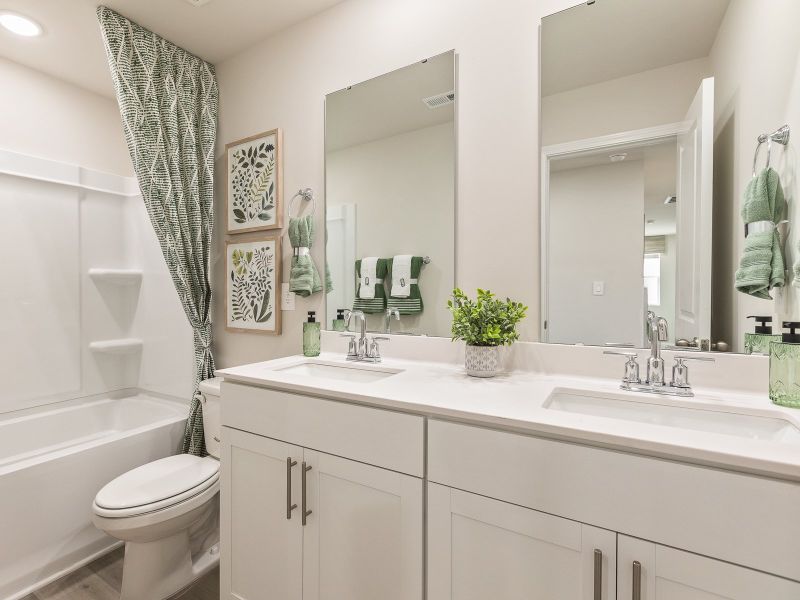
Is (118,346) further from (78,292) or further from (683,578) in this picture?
(683,578)

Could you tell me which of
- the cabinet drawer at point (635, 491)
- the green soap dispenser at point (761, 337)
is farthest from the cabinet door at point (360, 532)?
the green soap dispenser at point (761, 337)

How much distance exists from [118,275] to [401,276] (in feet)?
6.81

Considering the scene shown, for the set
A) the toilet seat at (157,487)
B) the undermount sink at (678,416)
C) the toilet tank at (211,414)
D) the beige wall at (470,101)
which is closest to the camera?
the undermount sink at (678,416)

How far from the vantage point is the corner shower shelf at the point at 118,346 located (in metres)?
2.56

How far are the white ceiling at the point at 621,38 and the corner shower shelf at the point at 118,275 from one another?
268 centimetres

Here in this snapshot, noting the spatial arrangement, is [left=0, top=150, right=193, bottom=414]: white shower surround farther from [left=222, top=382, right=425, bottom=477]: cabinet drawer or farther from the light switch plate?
[left=222, top=382, right=425, bottom=477]: cabinet drawer

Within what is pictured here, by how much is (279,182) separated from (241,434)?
1.20 metres

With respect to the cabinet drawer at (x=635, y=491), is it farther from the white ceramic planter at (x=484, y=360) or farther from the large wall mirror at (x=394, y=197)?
the large wall mirror at (x=394, y=197)

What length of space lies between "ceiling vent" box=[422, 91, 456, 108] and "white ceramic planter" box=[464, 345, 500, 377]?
3.15ft

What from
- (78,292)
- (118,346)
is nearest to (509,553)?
(118,346)

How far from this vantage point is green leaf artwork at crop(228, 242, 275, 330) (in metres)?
2.04

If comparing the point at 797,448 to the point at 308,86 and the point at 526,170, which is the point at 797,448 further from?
the point at 308,86

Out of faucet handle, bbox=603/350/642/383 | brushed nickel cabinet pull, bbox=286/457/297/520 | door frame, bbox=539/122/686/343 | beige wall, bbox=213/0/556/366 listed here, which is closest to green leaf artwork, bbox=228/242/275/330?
beige wall, bbox=213/0/556/366

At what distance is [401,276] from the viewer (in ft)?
5.50
